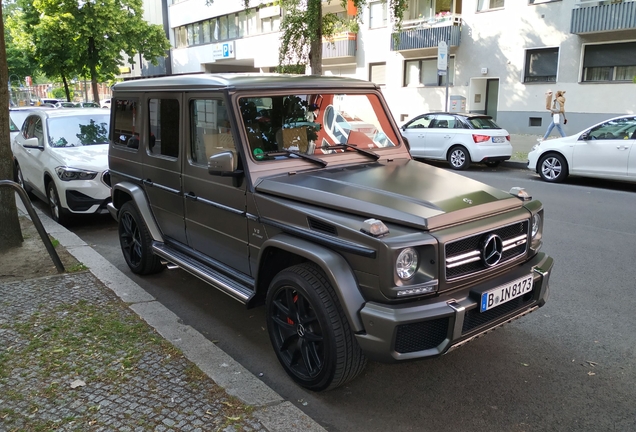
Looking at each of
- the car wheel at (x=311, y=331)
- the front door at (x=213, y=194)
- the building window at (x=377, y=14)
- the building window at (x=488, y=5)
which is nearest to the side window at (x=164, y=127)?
the front door at (x=213, y=194)

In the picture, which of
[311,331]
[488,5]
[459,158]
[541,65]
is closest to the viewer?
[311,331]

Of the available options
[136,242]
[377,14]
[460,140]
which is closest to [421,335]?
[136,242]

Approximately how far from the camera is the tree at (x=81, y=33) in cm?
2314

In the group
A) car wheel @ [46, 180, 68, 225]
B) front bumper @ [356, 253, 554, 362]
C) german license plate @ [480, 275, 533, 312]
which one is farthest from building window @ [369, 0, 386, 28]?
front bumper @ [356, 253, 554, 362]

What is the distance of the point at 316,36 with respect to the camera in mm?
13352

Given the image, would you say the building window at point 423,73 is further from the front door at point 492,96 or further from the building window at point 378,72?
the front door at point 492,96

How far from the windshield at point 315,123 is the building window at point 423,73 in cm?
2147

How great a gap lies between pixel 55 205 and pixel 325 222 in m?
6.16

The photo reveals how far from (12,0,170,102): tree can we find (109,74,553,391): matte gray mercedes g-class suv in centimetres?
2107

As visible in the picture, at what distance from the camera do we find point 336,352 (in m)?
3.21

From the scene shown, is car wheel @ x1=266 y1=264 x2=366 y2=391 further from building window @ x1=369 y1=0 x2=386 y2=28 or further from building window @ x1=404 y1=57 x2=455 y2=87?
building window @ x1=369 y1=0 x2=386 y2=28

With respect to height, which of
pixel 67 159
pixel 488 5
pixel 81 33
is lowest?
pixel 67 159

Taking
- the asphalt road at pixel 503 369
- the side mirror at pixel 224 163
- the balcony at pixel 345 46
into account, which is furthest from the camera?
the balcony at pixel 345 46

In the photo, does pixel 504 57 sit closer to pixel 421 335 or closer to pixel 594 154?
pixel 594 154
